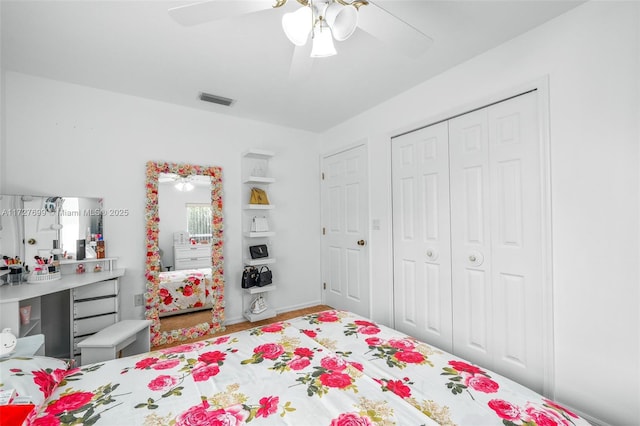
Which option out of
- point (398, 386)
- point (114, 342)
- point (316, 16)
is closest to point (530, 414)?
point (398, 386)

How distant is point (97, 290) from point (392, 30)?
9.55 feet

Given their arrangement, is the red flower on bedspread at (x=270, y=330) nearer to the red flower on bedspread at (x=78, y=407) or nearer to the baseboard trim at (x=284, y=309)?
the red flower on bedspread at (x=78, y=407)

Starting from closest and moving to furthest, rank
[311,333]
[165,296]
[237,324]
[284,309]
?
[311,333] → [165,296] → [237,324] → [284,309]

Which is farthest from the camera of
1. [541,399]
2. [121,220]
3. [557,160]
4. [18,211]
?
[121,220]

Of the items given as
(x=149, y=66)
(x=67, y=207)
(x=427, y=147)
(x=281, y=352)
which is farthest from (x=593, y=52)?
(x=67, y=207)

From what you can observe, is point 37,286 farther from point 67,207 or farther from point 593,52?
point 593,52

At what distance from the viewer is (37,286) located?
210 cm

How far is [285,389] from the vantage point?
1180 millimetres

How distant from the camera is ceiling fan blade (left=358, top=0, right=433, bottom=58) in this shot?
129 cm

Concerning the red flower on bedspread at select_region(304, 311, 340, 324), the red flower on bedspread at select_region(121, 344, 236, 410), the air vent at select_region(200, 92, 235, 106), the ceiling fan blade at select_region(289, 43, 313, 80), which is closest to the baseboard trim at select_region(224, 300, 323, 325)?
the red flower on bedspread at select_region(304, 311, 340, 324)

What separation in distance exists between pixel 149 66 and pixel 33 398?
7.48ft

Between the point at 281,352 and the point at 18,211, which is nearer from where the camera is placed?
the point at 281,352

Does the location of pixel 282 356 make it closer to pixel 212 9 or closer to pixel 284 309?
pixel 212 9

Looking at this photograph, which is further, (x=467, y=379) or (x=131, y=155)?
(x=131, y=155)
